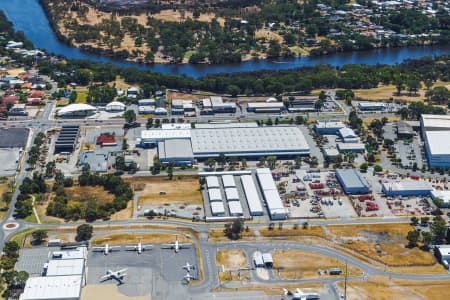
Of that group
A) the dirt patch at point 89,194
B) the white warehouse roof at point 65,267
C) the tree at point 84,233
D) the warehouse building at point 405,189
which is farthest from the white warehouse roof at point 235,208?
the warehouse building at point 405,189

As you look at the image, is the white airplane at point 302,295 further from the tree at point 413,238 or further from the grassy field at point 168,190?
the grassy field at point 168,190

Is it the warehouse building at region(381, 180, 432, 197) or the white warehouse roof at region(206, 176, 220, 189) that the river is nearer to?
the white warehouse roof at region(206, 176, 220, 189)

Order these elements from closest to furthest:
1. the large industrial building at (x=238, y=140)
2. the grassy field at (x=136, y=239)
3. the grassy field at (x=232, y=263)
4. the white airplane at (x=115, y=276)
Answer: the white airplane at (x=115, y=276) → the grassy field at (x=232, y=263) → the grassy field at (x=136, y=239) → the large industrial building at (x=238, y=140)

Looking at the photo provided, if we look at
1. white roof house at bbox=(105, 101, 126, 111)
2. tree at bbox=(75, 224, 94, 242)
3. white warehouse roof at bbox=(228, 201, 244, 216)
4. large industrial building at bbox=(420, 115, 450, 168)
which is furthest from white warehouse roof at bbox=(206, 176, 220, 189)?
large industrial building at bbox=(420, 115, 450, 168)

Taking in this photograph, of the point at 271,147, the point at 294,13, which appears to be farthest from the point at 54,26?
the point at 271,147

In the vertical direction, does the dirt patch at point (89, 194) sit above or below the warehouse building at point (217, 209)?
below

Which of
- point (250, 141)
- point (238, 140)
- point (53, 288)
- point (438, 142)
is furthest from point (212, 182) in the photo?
point (438, 142)

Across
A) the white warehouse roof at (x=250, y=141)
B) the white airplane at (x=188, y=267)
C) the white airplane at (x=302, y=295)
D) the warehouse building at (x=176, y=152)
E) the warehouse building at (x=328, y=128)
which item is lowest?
the white airplane at (x=302, y=295)

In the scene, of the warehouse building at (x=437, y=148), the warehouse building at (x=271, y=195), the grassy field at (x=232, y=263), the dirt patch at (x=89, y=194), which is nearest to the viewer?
the grassy field at (x=232, y=263)
